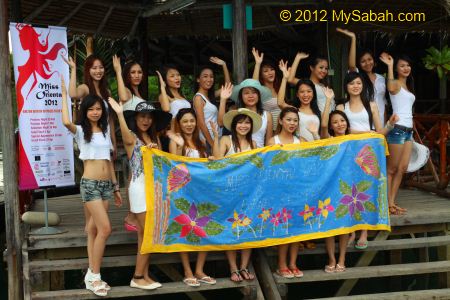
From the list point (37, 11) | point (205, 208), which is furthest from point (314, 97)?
point (37, 11)

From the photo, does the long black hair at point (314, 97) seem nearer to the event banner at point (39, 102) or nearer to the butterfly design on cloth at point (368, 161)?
the butterfly design on cloth at point (368, 161)

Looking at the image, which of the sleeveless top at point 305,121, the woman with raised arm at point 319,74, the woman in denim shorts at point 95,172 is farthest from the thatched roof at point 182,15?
the woman in denim shorts at point 95,172

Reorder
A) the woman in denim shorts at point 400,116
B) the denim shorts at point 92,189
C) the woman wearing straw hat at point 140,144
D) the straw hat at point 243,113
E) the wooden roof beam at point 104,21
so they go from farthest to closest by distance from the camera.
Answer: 1. the wooden roof beam at point 104,21
2. the woman in denim shorts at point 400,116
3. the straw hat at point 243,113
4. the woman wearing straw hat at point 140,144
5. the denim shorts at point 92,189

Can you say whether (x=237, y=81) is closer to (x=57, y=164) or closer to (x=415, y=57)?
(x=57, y=164)

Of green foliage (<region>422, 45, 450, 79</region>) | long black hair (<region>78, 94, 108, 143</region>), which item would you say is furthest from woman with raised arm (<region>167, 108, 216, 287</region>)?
green foliage (<region>422, 45, 450, 79</region>)

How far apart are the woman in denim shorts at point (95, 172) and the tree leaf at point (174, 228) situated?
20.4 inches

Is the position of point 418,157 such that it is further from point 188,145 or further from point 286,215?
point 188,145

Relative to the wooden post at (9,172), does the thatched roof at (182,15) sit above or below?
above

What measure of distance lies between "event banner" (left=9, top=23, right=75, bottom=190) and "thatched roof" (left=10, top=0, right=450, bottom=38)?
5.94 ft

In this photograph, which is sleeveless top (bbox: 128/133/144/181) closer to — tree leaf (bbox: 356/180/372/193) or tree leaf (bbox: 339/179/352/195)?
tree leaf (bbox: 339/179/352/195)

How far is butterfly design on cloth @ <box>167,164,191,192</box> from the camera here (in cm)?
457

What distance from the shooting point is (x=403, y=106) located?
5.41 meters

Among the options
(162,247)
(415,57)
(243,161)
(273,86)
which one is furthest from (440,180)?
(415,57)

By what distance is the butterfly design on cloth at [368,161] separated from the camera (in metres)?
4.96
